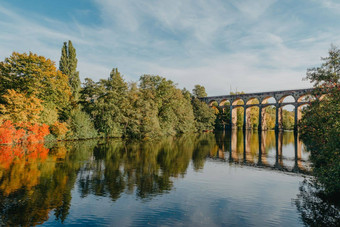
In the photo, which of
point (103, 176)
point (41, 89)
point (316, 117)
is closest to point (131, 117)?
point (41, 89)

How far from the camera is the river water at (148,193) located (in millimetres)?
9784

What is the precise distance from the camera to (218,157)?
81.3 feet

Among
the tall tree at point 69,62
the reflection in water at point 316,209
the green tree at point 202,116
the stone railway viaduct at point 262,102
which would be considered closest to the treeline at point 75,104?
the tall tree at point 69,62

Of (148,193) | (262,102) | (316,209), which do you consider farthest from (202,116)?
(316,209)

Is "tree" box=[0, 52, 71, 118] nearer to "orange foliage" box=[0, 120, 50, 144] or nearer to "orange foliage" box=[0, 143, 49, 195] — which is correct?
"orange foliage" box=[0, 120, 50, 144]

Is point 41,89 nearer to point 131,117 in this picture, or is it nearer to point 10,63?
point 10,63

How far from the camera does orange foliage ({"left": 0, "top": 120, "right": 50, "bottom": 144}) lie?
26875 mm

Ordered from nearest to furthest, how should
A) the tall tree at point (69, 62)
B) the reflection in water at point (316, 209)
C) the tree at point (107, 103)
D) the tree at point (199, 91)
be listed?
1. the reflection in water at point (316, 209)
2. the tree at point (107, 103)
3. the tall tree at point (69, 62)
4. the tree at point (199, 91)

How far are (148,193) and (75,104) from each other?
3159 cm

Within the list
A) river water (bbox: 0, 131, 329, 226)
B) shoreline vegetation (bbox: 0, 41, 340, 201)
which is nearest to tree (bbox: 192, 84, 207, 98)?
shoreline vegetation (bbox: 0, 41, 340, 201)

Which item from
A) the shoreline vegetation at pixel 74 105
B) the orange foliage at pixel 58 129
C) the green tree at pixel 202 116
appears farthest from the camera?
the green tree at pixel 202 116

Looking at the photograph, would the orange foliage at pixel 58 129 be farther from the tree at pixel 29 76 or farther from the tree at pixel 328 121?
the tree at pixel 328 121

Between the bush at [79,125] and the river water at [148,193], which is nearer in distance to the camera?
the river water at [148,193]

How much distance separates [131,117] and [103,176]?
25.8 m
